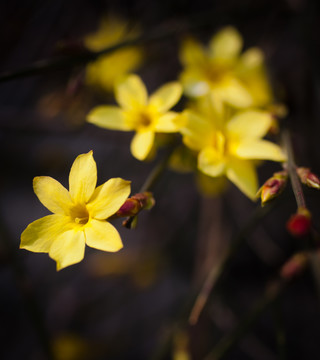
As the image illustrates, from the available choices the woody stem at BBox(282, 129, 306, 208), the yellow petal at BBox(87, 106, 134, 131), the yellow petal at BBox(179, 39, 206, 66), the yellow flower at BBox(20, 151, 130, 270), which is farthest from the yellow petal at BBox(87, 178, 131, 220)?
the yellow petal at BBox(179, 39, 206, 66)

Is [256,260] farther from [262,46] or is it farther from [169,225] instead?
[262,46]

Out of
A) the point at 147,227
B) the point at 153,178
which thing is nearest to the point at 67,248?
the point at 153,178

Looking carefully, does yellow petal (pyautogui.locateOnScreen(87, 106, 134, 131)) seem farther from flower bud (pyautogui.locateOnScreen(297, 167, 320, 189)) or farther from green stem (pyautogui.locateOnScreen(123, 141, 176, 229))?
flower bud (pyautogui.locateOnScreen(297, 167, 320, 189))

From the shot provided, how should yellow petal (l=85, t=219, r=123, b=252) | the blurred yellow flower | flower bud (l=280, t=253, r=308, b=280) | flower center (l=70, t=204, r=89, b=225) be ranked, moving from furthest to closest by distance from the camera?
the blurred yellow flower → flower bud (l=280, t=253, r=308, b=280) → flower center (l=70, t=204, r=89, b=225) → yellow petal (l=85, t=219, r=123, b=252)

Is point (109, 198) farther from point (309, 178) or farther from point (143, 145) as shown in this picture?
point (309, 178)

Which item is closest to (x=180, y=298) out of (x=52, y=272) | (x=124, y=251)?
(x=124, y=251)

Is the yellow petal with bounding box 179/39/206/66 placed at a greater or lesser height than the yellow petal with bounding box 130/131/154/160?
lesser

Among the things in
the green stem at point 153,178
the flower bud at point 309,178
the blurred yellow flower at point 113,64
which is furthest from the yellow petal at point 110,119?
the blurred yellow flower at point 113,64
